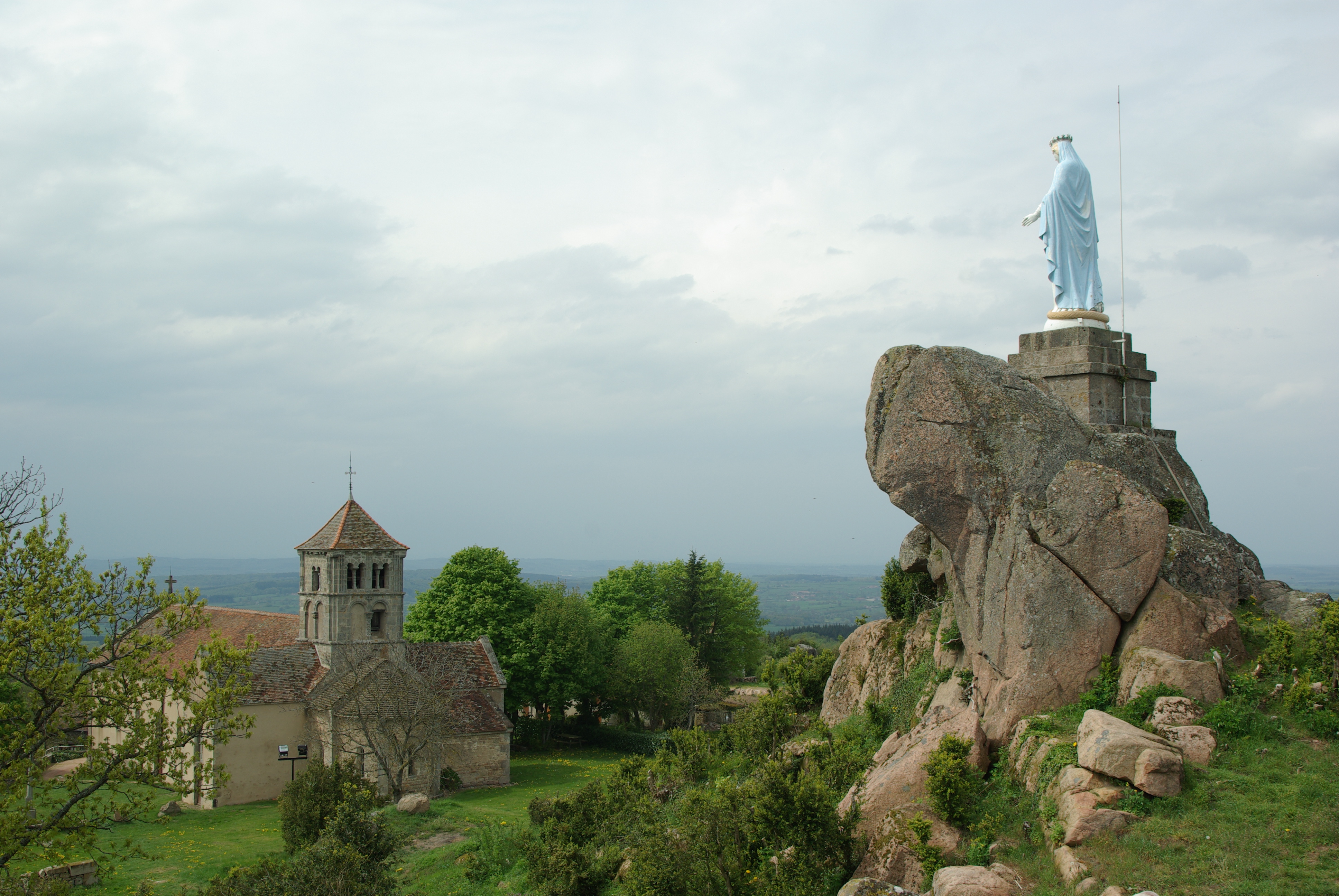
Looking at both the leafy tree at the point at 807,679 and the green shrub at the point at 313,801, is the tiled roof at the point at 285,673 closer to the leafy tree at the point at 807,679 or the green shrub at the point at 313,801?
the green shrub at the point at 313,801

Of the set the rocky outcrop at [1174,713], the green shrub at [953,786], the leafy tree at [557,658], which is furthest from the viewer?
the leafy tree at [557,658]

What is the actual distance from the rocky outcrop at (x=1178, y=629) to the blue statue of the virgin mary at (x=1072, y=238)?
30.8 feet

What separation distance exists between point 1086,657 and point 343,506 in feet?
132

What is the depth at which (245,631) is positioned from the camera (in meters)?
55.0

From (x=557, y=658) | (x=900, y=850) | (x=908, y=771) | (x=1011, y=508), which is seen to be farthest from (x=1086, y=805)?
(x=557, y=658)

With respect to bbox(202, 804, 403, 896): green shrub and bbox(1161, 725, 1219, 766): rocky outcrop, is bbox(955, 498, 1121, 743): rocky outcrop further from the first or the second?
bbox(202, 804, 403, 896): green shrub

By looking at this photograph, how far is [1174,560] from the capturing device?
21.1 metres

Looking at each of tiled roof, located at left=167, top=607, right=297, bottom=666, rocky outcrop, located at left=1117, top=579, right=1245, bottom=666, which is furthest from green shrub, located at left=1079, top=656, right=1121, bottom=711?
tiled roof, located at left=167, top=607, right=297, bottom=666

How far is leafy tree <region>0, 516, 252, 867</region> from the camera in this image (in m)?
17.5

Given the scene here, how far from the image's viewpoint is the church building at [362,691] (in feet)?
143

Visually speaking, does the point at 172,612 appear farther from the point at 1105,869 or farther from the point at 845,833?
the point at 1105,869

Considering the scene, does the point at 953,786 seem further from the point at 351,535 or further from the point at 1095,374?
the point at 351,535

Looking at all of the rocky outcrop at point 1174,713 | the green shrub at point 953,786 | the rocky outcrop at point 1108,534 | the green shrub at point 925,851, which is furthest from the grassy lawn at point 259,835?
the rocky outcrop at point 1174,713

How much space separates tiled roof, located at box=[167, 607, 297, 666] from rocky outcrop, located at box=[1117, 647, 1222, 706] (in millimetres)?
43000
